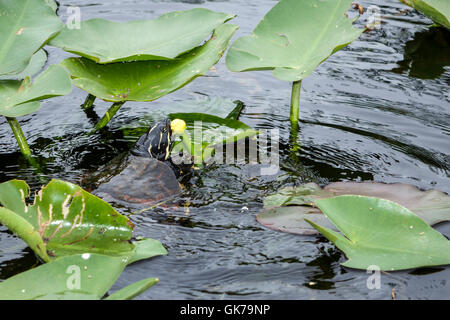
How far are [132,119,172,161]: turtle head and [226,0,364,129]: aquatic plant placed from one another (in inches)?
25.1

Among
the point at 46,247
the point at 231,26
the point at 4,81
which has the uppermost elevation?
the point at 231,26

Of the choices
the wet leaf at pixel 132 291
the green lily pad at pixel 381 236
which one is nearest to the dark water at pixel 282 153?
the green lily pad at pixel 381 236

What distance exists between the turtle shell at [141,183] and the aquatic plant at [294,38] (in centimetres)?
90

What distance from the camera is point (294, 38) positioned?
4.22 meters

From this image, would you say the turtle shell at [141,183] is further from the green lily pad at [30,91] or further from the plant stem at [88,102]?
the plant stem at [88,102]

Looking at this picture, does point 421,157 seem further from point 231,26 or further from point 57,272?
point 57,272

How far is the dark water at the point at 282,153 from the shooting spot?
2875 mm

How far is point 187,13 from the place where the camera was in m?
4.33

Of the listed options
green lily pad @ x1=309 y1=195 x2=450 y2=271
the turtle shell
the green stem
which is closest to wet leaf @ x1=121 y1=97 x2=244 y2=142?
the green stem

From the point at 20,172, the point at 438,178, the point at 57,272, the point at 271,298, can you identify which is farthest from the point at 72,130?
the point at 438,178

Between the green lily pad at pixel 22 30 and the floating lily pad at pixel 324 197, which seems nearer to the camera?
the floating lily pad at pixel 324 197

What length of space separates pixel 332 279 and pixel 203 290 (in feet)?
2.18

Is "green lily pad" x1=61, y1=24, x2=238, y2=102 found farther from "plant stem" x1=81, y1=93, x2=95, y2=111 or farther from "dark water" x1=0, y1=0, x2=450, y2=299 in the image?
"plant stem" x1=81, y1=93, x2=95, y2=111

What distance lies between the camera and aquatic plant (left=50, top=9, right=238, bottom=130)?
3.88 meters
